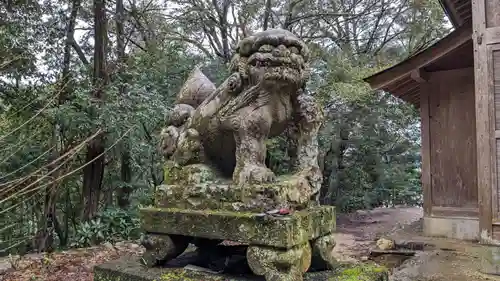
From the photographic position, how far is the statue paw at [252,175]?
81.6 inches

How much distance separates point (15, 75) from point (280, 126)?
569cm

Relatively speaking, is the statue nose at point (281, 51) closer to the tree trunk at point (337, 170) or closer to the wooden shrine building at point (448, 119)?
the wooden shrine building at point (448, 119)

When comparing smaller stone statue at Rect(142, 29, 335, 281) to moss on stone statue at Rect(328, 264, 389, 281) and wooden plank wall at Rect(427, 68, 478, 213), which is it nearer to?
moss on stone statue at Rect(328, 264, 389, 281)

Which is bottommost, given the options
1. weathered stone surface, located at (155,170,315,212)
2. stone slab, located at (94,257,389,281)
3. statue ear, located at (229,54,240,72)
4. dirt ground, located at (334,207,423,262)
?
dirt ground, located at (334,207,423,262)

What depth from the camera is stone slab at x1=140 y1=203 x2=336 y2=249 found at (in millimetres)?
1866

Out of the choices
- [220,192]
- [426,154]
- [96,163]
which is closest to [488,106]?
[426,154]

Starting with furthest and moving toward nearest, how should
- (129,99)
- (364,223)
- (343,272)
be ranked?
(364,223) → (129,99) → (343,272)

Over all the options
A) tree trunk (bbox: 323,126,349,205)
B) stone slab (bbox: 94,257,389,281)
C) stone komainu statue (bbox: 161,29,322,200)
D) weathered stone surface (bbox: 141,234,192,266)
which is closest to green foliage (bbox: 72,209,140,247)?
stone slab (bbox: 94,257,389,281)

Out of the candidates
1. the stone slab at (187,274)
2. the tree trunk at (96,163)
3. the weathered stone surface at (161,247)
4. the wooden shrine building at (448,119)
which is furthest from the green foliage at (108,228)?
the wooden shrine building at (448,119)

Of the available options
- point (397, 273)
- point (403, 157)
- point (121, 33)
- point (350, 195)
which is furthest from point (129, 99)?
point (403, 157)

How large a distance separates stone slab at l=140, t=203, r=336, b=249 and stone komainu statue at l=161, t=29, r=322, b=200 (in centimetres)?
18

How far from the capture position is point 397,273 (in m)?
4.35

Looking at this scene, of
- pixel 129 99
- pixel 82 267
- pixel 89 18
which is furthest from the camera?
pixel 89 18

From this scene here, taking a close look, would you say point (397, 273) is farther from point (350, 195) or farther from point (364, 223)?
point (350, 195)
